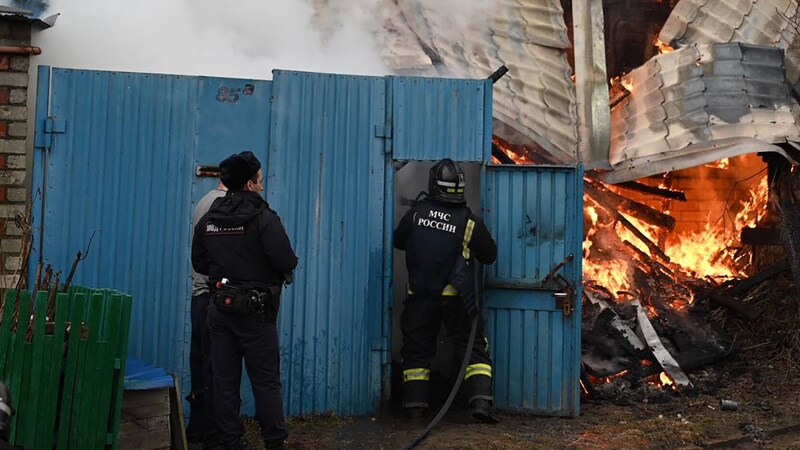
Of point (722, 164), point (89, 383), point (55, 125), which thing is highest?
point (722, 164)

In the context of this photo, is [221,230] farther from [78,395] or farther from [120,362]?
[78,395]

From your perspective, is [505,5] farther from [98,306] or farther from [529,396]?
[98,306]

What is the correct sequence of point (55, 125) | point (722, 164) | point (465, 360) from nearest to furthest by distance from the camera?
point (55, 125)
point (465, 360)
point (722, 164)

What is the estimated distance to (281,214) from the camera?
6520 mm

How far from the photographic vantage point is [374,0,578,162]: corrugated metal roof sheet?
839 cm

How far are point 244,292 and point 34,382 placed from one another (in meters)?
1.30

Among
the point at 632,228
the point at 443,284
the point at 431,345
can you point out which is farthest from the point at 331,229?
the point at 632,228

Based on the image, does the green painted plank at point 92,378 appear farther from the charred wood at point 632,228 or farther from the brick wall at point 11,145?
the charred wood at point 632,228

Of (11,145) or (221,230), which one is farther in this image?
(11,145)

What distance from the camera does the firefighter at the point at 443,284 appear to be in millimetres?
6426

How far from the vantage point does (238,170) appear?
5.26 m

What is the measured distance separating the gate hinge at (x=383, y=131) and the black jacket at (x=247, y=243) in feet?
5.39

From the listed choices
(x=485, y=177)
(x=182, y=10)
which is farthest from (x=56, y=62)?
(x=485, y=177)

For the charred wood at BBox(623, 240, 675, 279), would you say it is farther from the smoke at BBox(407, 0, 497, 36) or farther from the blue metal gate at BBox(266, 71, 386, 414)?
the blue metal gate at BBox(266, 71, 386, 414)
